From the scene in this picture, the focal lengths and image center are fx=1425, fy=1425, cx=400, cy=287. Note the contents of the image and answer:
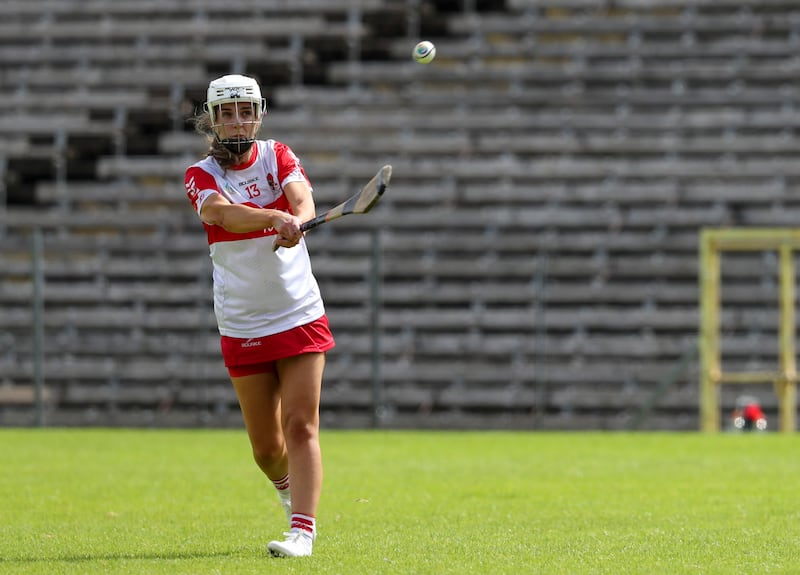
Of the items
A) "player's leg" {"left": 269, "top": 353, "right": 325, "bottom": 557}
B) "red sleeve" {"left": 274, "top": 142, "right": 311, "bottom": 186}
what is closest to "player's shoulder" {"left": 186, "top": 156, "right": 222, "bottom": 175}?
"red sleeve" {"left": 274, "top": 142, "right": 311, "bottom": 186}

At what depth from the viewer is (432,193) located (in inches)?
736

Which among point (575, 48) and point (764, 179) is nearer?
point (764, 179)

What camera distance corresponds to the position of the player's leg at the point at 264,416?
19.3 ft

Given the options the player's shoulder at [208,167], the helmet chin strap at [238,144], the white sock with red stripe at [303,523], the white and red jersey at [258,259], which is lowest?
the white sock with red stripe at [303,523]

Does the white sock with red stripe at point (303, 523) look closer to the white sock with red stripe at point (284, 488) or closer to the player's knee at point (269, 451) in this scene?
the player's knee at point (269, 451)

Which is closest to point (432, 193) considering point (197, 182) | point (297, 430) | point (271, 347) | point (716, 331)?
point (716, 331)

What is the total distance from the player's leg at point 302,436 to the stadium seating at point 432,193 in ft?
34.2

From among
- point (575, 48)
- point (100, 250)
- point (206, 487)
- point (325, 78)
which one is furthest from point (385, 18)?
point (206, 487)

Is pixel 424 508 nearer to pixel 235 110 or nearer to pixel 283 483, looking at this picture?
pixel 283 483

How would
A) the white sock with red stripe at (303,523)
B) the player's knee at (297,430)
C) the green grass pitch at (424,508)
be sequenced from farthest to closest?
the player's knee at (297,430) → the white sock with red stripe at (303,523) → the green grass pitch at (424,508)

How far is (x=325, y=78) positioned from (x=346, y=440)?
27.6ft

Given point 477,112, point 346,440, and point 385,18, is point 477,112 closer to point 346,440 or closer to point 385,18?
point 385,18

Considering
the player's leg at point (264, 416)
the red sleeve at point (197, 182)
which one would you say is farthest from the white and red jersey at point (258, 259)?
the player's leg at point (264, 416)

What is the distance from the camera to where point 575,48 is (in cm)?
1966
